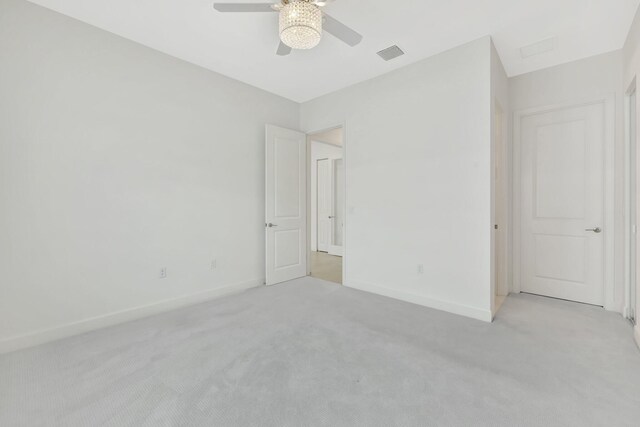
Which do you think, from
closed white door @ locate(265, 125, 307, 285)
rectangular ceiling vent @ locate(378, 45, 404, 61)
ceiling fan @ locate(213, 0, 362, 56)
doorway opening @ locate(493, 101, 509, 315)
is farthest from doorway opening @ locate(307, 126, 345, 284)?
ceiling fan @ locate(213, 0, 362, 56)

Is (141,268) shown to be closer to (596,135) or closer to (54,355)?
(54,355)

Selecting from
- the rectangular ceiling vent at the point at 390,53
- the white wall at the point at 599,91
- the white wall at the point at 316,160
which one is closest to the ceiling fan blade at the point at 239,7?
the rectangular ceiling vent at the point at 390,53

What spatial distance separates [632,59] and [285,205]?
12.9ft

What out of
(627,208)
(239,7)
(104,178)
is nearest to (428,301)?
(627,208)

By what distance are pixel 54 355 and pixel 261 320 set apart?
1591 millimetres

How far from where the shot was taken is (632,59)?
2.45 metres

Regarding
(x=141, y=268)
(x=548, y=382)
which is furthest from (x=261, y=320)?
(x=548, y=382)

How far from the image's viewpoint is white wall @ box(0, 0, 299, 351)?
223 centimetres

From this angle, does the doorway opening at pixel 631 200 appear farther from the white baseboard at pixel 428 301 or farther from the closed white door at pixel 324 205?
the closed white door at pixel 324 205

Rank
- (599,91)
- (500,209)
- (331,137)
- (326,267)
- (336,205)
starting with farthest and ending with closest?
(336,205) < (331,137) < (326,267) < (500,209) < (599,91)

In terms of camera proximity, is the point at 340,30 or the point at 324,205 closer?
the point at 340,30

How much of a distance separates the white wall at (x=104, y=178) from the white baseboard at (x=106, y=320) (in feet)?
0.03

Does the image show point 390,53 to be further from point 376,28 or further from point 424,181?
point 424,181

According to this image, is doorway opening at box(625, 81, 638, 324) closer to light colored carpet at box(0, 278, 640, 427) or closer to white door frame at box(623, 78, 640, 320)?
white door frame at box(623, 78, 640, 320)
